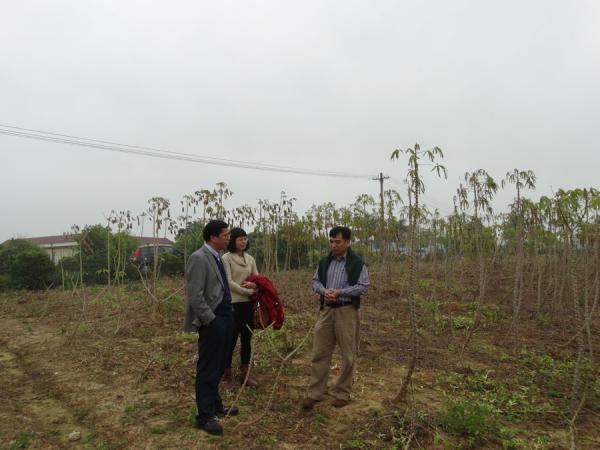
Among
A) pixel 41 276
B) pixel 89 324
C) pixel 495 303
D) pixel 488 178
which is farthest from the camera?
pixel 41 276

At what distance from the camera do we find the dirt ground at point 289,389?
3.21 meters

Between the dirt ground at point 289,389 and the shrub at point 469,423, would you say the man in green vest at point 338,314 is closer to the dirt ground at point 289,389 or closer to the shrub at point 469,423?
the dirt ground at point 289,389

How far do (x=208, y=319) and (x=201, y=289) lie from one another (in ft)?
0.69

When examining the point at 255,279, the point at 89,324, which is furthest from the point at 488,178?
the point at 89,324

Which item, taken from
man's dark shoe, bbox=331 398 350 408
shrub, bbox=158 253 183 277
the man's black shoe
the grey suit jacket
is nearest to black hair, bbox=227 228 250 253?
the grey suit jacket

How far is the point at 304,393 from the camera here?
13.3 ft

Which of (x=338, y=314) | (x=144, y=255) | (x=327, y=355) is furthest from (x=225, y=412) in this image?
(x=144, y=255)

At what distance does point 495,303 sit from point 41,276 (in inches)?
441

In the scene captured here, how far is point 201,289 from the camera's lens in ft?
10.1

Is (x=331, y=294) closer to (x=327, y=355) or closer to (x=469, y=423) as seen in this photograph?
(x=327, y=355)

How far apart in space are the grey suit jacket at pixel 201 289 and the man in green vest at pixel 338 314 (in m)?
0.90

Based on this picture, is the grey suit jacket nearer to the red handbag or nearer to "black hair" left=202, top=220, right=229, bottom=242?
"black hair" left=202, top=220, right=229, bottom=242

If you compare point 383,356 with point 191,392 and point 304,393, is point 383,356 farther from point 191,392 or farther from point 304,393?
point 191,392

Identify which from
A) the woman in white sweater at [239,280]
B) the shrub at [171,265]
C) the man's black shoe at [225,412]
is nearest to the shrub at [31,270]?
the shrub at [171,265]
